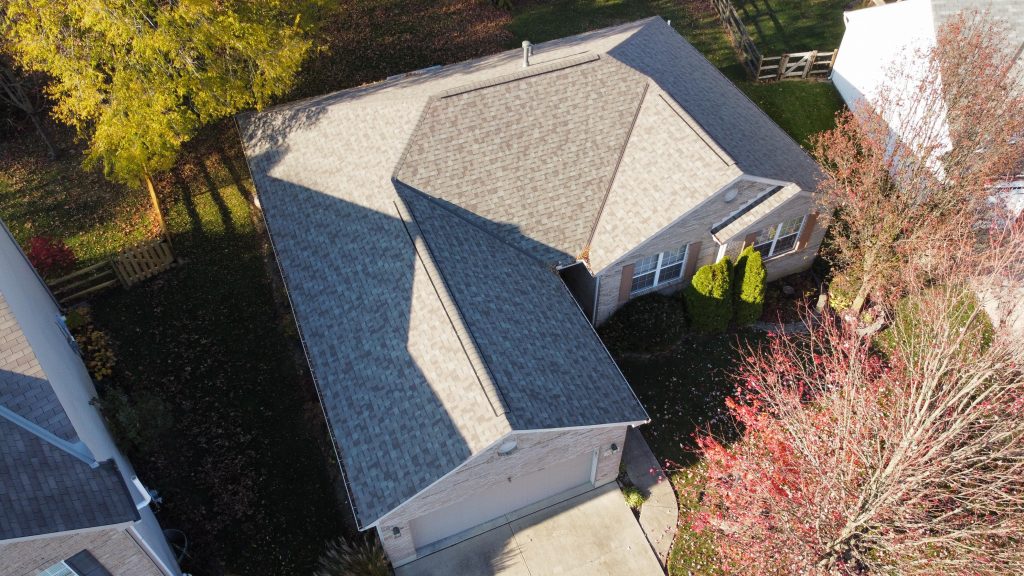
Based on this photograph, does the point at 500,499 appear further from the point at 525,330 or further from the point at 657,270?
the point at 657,270

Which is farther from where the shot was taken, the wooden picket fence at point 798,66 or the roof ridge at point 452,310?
the wooden picket fence at point 798,66

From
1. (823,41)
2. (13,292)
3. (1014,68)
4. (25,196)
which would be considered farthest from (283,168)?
(823,41)

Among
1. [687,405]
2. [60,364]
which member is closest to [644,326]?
[687,405]

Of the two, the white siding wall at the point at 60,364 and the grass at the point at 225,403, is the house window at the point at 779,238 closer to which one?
the grass at the point at 225,403

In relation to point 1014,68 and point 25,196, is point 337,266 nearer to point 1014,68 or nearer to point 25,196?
point 25,196

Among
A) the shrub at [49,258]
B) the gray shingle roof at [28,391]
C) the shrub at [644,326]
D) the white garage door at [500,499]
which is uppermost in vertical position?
the gray shingle roof at [28,391]

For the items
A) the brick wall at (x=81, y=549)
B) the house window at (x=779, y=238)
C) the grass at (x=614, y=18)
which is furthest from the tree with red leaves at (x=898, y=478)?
the grass at (x=614, y=18)

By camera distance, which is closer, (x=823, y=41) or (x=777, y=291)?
(x=777, y=291)
